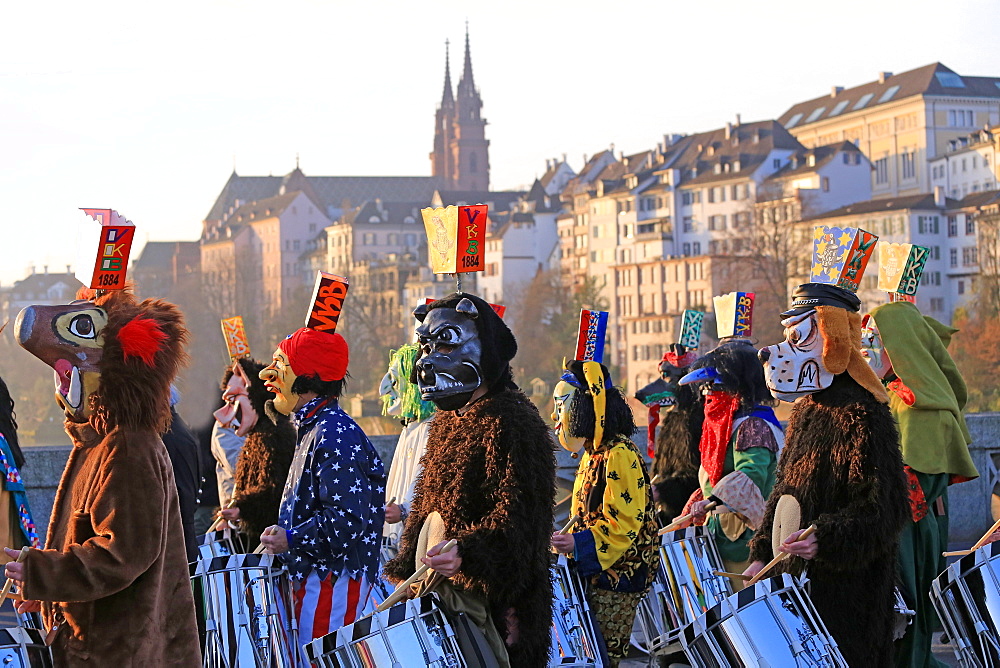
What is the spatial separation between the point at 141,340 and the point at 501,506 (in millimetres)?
1330

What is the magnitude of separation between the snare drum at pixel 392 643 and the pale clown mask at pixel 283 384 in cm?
174

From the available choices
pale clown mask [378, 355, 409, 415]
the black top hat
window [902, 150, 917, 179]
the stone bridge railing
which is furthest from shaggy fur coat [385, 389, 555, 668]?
window [902, 150, 917, 179]

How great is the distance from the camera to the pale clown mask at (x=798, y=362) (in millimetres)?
6086

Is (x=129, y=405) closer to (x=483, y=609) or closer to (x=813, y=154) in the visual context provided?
(x=483, y=609)

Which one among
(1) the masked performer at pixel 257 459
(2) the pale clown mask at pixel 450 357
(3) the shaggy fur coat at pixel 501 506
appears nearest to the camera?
(3) the shaggy fur coat at pixel 501 506

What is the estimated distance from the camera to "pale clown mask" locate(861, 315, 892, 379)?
771 centimetres

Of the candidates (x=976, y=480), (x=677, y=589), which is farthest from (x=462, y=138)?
(x=677, y=589)

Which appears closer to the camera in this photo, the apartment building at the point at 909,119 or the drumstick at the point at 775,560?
the drumstick at the point at 775,560

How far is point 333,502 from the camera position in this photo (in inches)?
240

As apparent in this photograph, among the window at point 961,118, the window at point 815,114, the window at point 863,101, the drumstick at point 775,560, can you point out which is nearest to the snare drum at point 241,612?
the drumstick at point 775,560

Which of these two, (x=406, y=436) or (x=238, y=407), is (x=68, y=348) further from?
(x=406, y=436)

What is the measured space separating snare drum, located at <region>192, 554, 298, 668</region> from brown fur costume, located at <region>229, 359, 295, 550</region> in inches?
39.9

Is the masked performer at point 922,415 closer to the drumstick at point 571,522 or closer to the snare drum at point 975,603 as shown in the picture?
the snare drum at point 975,603

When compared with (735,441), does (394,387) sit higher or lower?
higher
